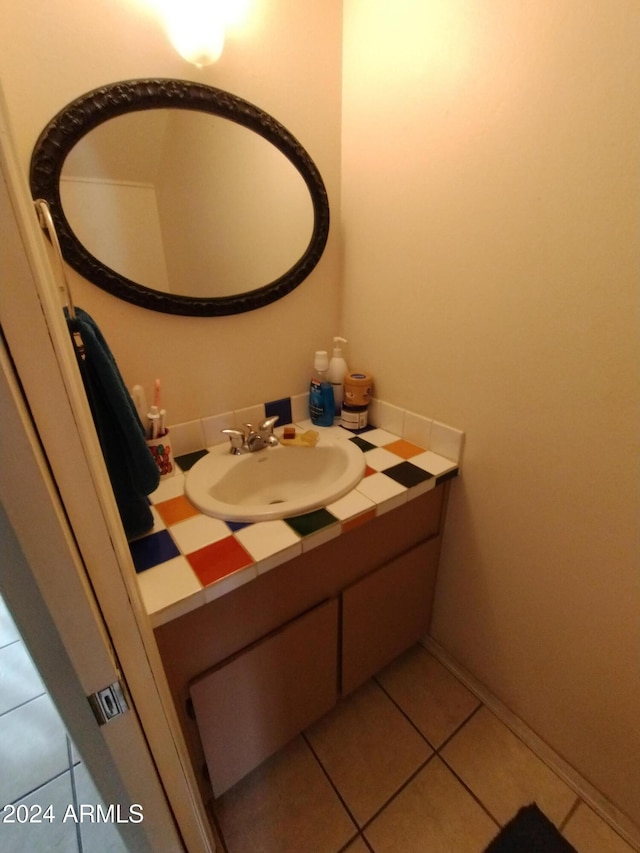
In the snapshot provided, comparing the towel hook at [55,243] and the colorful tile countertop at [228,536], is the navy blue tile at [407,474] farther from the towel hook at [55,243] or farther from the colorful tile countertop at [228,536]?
the towel hook at [55,243]

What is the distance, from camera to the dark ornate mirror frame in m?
0.69

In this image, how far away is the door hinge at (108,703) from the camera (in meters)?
0.43

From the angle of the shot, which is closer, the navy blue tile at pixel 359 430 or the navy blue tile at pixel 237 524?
the navy blue tile at pixel 237 524

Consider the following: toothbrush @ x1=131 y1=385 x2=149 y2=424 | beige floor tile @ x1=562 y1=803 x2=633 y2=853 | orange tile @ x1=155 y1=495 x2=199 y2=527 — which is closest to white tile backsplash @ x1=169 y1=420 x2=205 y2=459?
toothbrush @ x1=131 y1=385 x2=149 y2=424

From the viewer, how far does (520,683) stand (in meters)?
0.99

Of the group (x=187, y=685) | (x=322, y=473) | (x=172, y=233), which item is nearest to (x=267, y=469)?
(x=322, y=473)

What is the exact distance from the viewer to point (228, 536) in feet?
2.36

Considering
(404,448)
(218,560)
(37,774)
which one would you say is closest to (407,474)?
(404,448)

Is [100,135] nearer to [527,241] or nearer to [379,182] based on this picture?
[379,182]

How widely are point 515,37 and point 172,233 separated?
76 centimetres

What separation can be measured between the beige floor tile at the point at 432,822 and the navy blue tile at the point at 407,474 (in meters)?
0.80

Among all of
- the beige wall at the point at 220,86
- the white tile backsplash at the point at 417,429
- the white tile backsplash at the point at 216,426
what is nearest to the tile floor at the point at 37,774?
the white tile backsplash at the point at 216,426

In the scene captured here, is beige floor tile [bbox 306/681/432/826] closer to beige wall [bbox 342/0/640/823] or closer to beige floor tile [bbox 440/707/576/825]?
beige floor tile [bbox 440/707/576/825]

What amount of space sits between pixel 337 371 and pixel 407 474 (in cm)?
41
